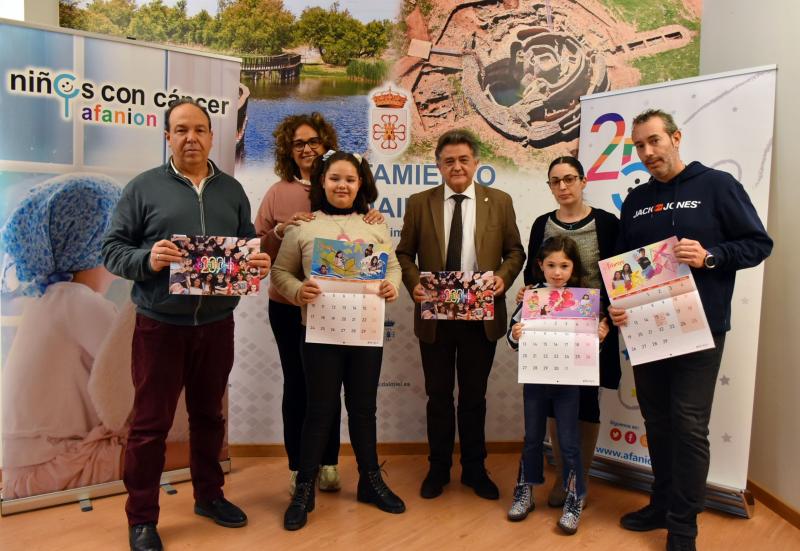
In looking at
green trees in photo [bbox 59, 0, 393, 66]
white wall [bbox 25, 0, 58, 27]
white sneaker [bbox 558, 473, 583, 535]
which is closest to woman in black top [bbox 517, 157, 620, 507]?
white sneaker [bbox 558, 473, 583, 535]

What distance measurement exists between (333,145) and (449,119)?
99 centimetres

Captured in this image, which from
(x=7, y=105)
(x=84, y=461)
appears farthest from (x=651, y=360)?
(x=7, y=105)

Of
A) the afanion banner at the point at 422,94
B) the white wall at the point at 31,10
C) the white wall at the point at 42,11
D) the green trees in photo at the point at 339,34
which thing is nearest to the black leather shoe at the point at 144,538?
the afanion banner at the point at 422,94

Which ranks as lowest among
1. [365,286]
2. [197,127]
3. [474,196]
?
[365,286]

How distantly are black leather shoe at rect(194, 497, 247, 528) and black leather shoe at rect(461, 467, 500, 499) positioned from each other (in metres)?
1.17

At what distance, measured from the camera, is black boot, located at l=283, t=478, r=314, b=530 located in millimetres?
2711

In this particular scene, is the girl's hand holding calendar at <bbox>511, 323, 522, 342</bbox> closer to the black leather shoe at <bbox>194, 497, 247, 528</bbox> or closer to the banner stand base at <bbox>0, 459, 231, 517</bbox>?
the black leather shoe at <bbox>194, 497, 247, 528</bbox>

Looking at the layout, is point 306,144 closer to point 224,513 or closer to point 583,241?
point 583,241

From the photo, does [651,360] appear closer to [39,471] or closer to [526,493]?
[526,493]

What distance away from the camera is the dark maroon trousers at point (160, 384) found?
242 centimetres

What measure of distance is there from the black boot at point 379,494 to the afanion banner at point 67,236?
129 centimetres

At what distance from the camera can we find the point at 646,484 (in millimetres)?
3203

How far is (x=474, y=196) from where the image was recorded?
3033 mm

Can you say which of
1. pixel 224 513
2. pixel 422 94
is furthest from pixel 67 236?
pixel 422 94
